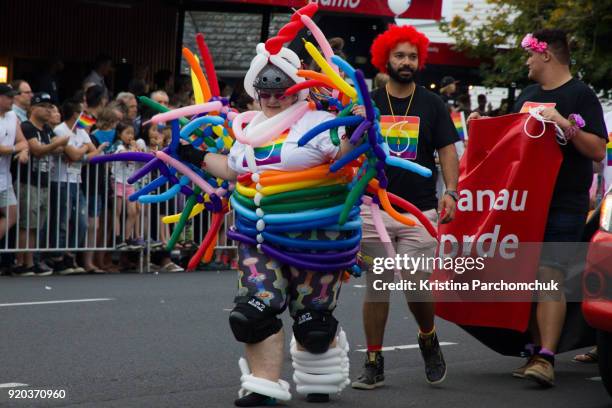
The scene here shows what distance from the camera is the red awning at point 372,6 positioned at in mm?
17953

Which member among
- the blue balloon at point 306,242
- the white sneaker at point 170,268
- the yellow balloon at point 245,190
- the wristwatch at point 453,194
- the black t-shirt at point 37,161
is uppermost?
the yellow balloon at point 245,190

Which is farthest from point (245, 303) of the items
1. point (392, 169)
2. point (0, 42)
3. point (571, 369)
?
point (0, 42)

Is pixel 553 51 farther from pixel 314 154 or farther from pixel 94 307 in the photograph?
pixel 94 307

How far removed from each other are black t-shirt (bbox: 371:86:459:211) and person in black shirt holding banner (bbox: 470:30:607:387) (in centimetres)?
63

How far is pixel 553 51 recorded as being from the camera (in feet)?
24.5

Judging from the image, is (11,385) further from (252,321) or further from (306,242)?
(306,242)

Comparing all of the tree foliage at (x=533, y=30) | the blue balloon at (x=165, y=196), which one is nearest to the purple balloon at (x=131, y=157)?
the blue balloon at (x=165, y=196)

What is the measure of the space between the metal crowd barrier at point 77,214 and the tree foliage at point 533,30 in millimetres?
10097

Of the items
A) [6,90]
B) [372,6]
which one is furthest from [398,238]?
[372,6]

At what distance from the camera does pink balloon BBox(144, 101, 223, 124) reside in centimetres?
632

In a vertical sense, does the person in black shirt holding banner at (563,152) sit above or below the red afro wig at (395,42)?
below

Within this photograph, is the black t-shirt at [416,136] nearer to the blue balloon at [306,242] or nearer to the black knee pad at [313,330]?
the blue balloon at [306,242]

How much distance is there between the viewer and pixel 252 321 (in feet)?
19.9

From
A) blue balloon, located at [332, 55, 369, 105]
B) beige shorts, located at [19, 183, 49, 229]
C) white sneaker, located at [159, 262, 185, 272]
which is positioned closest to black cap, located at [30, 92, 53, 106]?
beige shorts, located at [19, 183, 49, 229]
